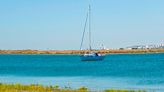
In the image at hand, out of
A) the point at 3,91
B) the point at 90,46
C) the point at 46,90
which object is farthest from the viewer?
the point at 90,46

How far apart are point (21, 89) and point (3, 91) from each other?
4.25 m

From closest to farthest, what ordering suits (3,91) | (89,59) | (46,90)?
(3,91) → (46,90) → (89,59)

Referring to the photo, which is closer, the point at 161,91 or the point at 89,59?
the point at 161,91

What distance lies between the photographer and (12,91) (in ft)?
112

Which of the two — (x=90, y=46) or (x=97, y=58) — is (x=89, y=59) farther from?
(x=90, y=46)

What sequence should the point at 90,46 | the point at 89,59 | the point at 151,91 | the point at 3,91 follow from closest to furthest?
the point at 3,91
the point at 151,91
the point at 90,46
the point at 89,59

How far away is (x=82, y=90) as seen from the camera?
3953cm

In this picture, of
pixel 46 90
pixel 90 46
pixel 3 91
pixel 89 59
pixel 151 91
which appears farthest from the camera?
pixel 89 59

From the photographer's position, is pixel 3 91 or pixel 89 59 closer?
pixel 3 91

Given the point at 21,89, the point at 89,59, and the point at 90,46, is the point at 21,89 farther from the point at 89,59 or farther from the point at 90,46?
the point at 89,59

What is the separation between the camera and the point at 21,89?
38.2m

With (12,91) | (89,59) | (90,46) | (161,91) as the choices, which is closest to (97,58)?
(89,59)

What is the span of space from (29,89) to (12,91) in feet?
12.4

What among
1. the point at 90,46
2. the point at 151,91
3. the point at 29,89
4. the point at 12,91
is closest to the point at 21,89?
the point at 29,89
